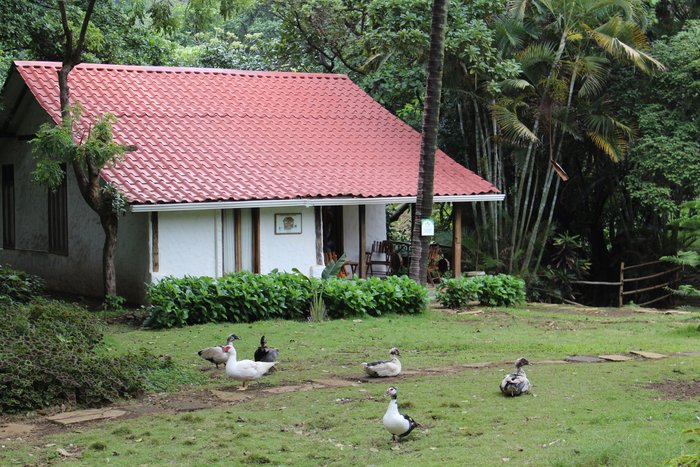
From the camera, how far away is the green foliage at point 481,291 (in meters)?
19.1

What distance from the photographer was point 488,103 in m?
23.0

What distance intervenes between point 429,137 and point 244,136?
504 centimetres

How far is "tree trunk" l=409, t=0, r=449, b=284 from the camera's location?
17.0 meters

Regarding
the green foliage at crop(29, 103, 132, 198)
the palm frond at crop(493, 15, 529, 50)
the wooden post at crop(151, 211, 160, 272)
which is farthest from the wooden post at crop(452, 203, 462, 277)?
the green foliage at crop(29, 103, 132, 198)

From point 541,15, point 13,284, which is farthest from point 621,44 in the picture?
point 13,284

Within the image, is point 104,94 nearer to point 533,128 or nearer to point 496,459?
point 533,128

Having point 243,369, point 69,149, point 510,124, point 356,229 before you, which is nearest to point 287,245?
point 356,229

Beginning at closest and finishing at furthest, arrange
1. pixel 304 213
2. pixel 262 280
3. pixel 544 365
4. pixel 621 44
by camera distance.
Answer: pixel 544 365 < pixel 262 280 < pixel 304 213 < pixel 621 44

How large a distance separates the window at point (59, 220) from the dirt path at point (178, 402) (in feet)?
36.6

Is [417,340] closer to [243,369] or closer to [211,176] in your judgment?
[243,369]

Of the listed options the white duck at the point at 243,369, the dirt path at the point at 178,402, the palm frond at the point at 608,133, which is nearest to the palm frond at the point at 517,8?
the palm frond at the point at 608,133

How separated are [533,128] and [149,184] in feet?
32.3

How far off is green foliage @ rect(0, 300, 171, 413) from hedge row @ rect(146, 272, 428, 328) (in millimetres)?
4173

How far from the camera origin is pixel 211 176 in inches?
744
